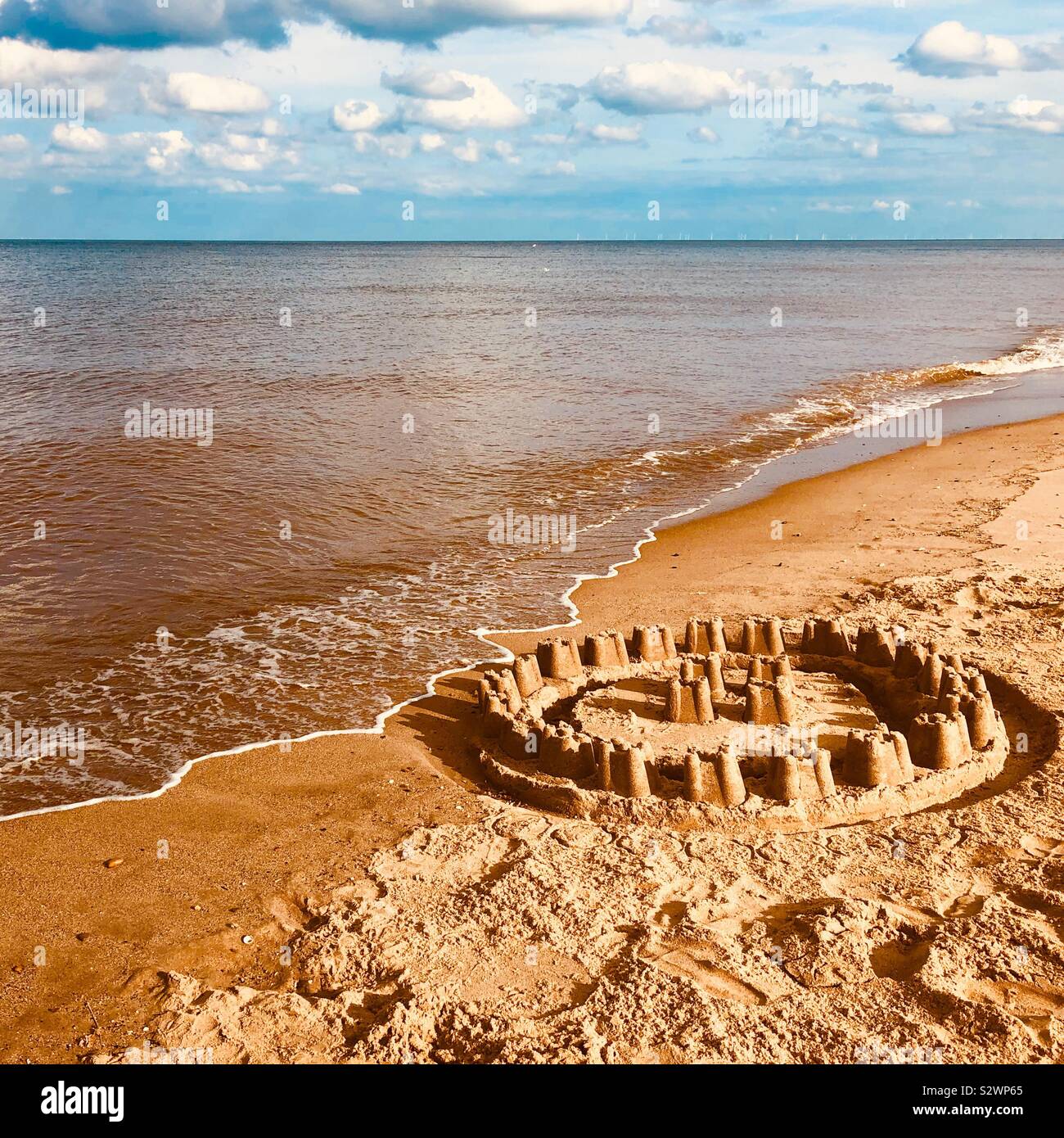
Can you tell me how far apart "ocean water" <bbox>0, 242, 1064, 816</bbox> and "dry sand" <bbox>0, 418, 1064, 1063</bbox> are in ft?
3.68

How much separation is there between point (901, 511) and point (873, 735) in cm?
809

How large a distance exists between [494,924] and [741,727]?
2.67m

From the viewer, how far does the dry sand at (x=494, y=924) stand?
178 inches

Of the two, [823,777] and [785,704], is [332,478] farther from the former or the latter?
[823,777]

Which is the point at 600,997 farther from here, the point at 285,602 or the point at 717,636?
the point at 285,602

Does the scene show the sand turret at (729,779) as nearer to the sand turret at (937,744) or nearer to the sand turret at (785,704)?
the sand turret at (785,704)

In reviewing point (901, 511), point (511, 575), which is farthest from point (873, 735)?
point (901, 511)

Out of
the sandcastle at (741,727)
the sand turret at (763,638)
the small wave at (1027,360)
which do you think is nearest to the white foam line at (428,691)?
the sandcastle at (741,727)

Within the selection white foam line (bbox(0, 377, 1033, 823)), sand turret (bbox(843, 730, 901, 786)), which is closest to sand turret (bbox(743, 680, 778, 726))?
sand turret (bbox(843, 730, 901, 786))

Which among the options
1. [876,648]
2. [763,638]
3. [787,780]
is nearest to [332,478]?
[763,638]

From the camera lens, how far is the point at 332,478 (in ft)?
54.2

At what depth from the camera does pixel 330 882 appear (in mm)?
5875

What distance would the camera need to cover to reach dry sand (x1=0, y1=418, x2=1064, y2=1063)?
4.53 meters

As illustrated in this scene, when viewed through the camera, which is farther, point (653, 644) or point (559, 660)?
point (653, 644)
